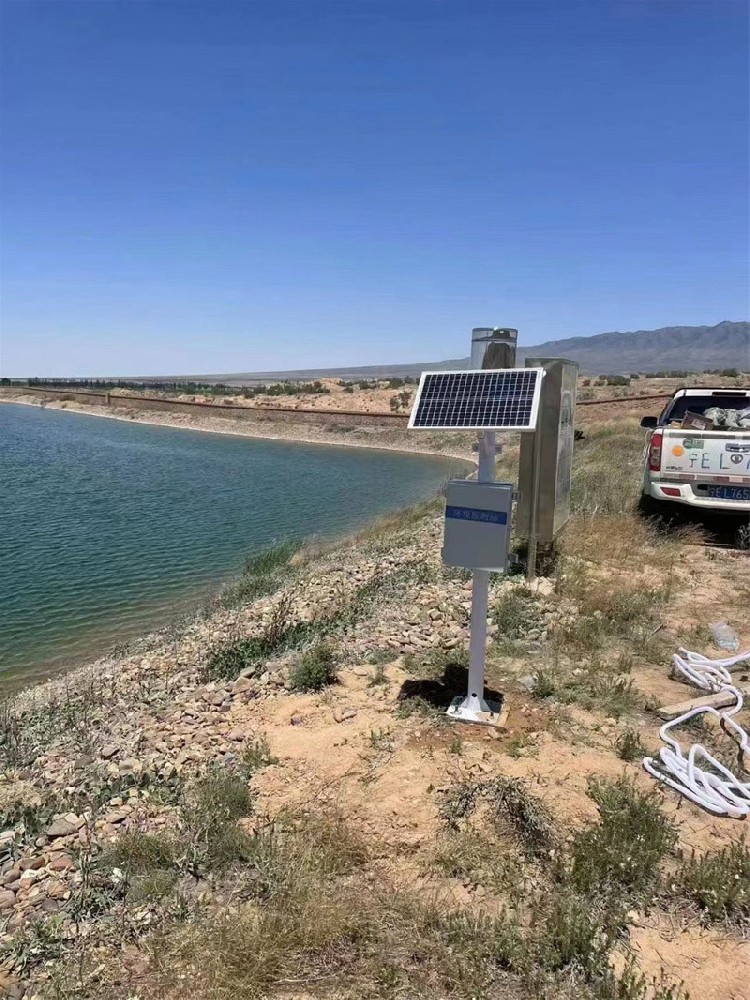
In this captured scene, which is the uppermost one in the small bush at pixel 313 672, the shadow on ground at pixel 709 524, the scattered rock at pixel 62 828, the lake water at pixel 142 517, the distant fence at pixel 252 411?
the distant fence at pixel 252 411

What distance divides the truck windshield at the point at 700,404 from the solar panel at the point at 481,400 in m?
7.79

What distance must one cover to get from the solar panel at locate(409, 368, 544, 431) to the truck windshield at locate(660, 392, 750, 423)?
7794mm

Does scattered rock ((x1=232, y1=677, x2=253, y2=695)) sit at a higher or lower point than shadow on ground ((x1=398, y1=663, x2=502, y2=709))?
lower

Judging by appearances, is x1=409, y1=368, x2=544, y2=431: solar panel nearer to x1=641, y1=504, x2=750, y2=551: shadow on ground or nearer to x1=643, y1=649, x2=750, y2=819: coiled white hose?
x1=643, y1=649, x2=750, y2=819: coiled white hose

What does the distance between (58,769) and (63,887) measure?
5.83ft

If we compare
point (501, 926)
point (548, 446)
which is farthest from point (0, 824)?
point (548, 446)

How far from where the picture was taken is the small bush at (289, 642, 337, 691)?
5816 millimetres

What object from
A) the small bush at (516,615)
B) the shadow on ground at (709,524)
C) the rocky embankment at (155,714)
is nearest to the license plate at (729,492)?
the shadow on ground at (709,524)

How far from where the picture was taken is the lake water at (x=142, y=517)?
11234 mm

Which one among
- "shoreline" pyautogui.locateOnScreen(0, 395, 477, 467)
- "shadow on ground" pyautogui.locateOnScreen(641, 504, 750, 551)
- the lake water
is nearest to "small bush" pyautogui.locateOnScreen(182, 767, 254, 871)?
the lake water

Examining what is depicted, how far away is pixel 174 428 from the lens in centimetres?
5553

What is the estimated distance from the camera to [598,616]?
23.0ft

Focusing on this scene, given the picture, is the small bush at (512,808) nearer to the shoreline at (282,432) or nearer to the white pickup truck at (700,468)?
the white pickup truck at (700,468)

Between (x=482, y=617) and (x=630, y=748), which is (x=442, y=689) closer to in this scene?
(x=482, y=617)
